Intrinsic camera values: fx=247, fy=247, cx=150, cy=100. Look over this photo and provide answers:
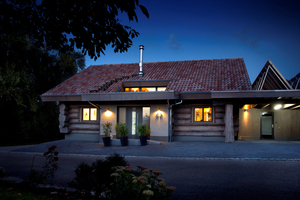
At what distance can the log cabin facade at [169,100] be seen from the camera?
1442 centimetres

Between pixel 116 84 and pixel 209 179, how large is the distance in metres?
12.0

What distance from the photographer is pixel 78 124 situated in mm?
17656

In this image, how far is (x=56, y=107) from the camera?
25.5 m

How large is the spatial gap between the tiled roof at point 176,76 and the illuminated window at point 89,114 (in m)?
1.47

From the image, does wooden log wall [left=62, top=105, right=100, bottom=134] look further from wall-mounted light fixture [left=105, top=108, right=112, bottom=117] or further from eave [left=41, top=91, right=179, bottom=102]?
eave [left=41, top=91, right=179, bottom=102]

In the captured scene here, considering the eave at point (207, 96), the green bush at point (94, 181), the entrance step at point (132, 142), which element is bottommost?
the entrance step at point (132, 142)

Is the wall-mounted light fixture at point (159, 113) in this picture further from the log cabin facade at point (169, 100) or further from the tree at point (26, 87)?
the tree at point (26, 87)

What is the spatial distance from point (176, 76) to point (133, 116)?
13.8 feet

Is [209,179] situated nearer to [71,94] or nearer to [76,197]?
[76,197]

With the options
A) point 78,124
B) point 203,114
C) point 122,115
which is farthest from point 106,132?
point 203,114

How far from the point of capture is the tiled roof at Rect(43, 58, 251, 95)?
1545cm

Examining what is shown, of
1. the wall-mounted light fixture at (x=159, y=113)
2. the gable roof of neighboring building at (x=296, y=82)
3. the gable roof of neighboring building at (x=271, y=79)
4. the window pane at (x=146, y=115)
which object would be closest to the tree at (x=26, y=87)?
the window pane at (x=146, y=115)

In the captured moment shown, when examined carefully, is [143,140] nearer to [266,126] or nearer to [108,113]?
[108,113]

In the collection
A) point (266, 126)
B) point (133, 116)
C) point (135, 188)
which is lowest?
point (135, 188)
